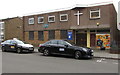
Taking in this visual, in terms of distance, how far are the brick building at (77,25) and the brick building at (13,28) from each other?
1848 mm

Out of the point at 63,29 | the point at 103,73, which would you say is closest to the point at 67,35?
the point at 63,29

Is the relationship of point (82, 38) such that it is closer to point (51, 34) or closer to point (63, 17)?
point (63, 17)

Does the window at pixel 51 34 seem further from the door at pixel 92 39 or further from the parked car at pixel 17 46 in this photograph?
the parked car at pixel 17 46

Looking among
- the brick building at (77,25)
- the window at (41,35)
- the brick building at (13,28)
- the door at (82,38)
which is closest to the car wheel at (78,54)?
the brick building at (77,25)

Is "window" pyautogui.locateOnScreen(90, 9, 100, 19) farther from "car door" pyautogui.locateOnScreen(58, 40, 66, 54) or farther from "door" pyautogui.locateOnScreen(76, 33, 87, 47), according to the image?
"car door" pyautogui.locateOnScreen(58, 40, 66, 54)

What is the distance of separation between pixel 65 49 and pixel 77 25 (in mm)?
7155

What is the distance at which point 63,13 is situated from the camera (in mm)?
20031

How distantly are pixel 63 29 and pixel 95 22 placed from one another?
4.83 m

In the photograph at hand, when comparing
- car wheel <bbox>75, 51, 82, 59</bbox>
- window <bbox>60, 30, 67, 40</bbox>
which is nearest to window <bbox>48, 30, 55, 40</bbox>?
window <bbox>60, 30, 67, 40</bbox>

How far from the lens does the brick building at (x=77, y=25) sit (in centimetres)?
1665

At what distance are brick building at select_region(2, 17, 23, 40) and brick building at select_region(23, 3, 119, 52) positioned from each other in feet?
6.06

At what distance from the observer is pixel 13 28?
27062 millimetres

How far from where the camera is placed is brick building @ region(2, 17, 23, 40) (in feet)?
83.9

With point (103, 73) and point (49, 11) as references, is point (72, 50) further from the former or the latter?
point (49, 11)
